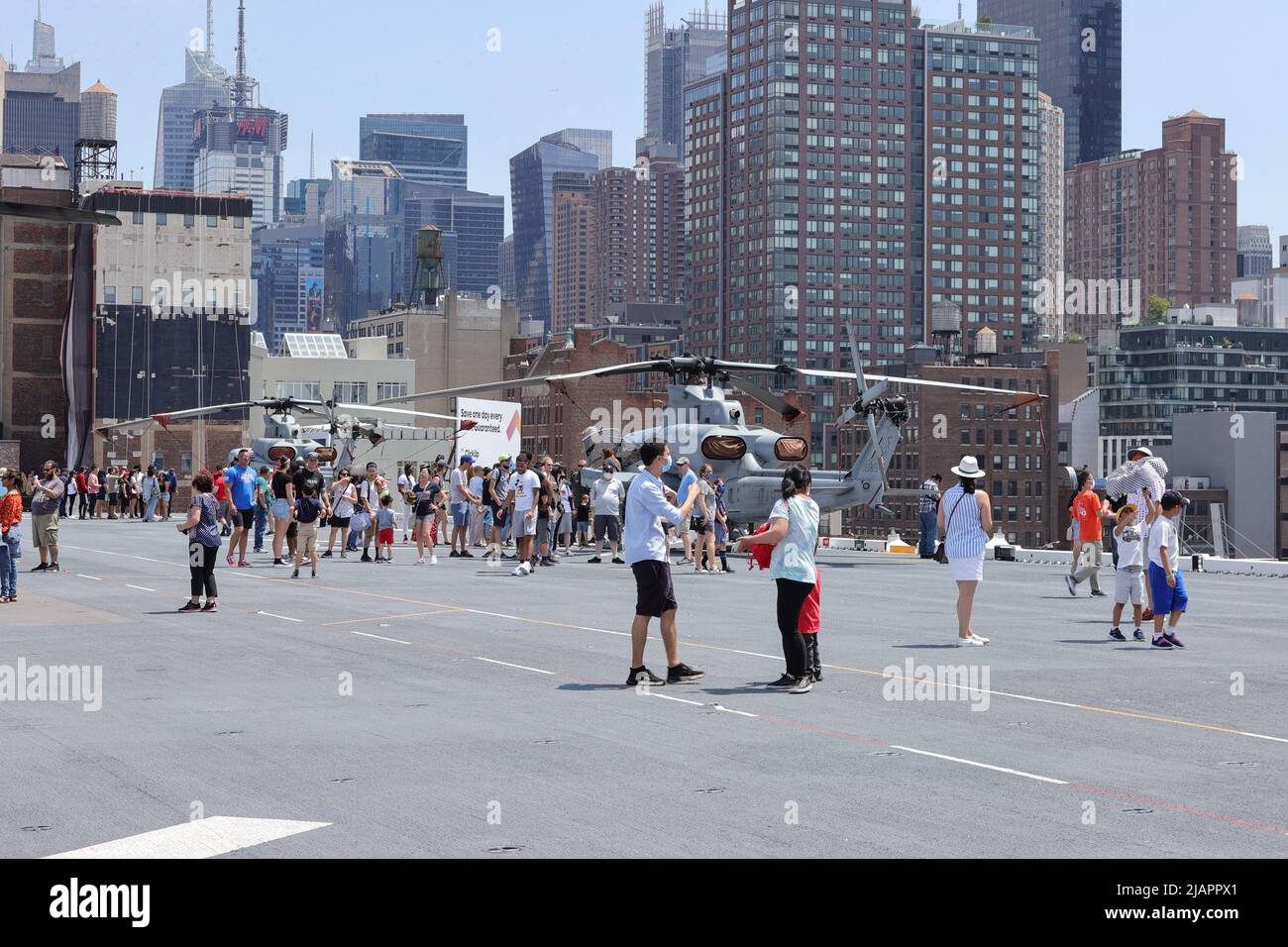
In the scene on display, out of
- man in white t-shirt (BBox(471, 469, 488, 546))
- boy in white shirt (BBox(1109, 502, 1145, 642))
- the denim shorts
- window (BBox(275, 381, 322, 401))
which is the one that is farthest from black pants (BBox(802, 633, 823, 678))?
window (BBox(275, 381, 322, 401))

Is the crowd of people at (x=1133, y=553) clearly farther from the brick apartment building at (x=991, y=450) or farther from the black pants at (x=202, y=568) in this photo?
the brick apartment building at (x=991, y=450)

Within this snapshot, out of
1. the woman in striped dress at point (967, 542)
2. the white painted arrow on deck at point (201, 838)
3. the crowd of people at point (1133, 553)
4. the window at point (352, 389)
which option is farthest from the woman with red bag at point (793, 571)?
the window at point (352, 389)

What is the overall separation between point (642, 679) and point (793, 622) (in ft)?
4.69

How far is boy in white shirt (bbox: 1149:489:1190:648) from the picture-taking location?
17891 millimetres

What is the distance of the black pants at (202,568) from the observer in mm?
21000

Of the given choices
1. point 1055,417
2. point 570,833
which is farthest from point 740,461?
point 1055,417

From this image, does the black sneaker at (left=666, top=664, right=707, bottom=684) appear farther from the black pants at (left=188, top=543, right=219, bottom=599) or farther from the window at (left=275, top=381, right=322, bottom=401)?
the window at (left=275, top=381, right=322, bottom=401)

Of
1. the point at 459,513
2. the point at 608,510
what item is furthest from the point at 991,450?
the point at 608,510

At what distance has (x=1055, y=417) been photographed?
194 metres

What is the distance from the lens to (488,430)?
4781cm

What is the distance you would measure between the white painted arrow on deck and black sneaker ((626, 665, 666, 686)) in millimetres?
5819

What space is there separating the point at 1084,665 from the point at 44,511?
19091mm

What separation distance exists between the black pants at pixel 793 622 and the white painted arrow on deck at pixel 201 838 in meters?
6.14
